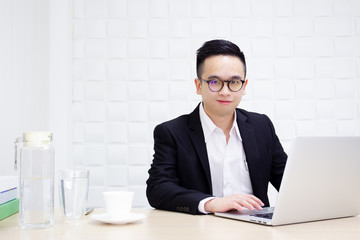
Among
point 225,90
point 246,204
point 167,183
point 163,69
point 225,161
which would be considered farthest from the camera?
point 163,69

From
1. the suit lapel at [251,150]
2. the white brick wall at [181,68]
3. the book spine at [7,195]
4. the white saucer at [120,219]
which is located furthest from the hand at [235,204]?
the white brick wall at [181,68]

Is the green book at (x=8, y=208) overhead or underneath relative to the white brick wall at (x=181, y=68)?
underneath

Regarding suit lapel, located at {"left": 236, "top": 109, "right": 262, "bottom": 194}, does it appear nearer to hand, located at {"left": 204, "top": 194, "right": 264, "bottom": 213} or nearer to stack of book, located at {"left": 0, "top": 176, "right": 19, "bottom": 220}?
hand, located at {"left": 204, "top": 194, "right": 264, "bottom": 213}

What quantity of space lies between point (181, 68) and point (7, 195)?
179cm

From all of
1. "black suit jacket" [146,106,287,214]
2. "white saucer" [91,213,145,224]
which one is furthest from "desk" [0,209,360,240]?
"black suit jacket" [146,106,287,214]

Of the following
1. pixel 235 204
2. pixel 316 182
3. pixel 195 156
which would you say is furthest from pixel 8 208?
pixel 316 182

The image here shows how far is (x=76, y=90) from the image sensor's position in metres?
2.93

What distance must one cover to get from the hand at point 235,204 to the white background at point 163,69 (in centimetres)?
154

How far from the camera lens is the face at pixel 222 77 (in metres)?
1.99

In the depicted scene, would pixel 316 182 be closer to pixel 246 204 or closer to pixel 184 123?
pixel 246 204

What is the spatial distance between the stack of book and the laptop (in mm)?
751

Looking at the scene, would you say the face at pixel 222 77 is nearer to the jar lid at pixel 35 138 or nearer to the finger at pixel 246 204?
the finger at pixel 246 204

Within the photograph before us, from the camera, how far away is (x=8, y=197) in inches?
56.1

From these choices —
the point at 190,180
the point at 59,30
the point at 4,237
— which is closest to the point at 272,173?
the point at 190,180
